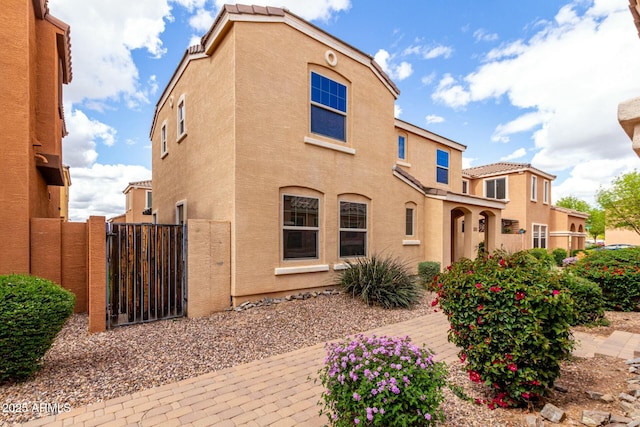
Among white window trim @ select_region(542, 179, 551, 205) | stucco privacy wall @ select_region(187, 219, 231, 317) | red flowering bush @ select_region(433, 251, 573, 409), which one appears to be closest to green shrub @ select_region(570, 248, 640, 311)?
red flowering bush @ select_region(433, 251, 573, 409)

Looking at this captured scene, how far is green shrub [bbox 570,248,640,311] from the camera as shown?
293 inches

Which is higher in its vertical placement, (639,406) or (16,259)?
(16,259)

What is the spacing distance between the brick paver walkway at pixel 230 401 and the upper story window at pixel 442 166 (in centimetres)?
1287

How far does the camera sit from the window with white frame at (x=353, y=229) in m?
9.95

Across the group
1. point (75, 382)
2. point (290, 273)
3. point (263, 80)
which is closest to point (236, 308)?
point (290, 273)

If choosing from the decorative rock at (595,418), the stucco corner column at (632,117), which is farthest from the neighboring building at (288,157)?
the stucco corner column at (632,117)

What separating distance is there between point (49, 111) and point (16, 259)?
Result: 4348 millimetres

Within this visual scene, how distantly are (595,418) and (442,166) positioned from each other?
15509 mm

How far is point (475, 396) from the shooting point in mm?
3662

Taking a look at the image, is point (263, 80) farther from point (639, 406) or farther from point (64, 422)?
point (639, 406)

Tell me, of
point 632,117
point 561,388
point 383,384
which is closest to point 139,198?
point 383,384

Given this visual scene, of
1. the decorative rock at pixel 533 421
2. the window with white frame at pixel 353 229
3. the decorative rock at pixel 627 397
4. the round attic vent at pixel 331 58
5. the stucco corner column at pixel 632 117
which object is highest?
the round attic vent at pixel 331 58

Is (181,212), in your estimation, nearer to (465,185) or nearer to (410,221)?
(410,221)

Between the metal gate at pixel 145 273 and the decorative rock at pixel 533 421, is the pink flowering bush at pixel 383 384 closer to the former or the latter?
the decorative rock at pixel 533 421
